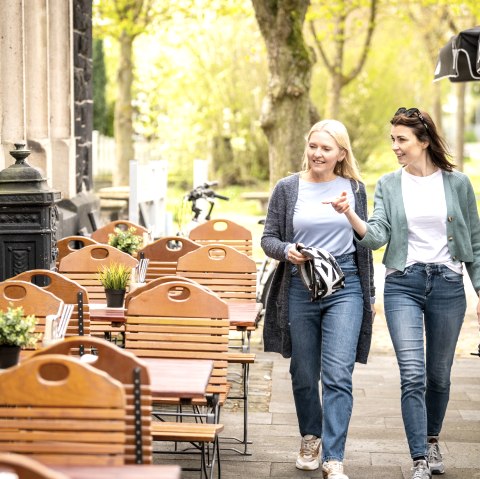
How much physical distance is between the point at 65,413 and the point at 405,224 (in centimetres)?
253

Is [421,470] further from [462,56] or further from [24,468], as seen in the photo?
[462,56]

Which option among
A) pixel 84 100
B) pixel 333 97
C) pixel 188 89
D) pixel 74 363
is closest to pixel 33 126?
pixel 84 100

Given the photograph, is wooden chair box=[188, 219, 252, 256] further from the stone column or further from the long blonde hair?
the long blonde hair

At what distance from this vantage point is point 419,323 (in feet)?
19.6

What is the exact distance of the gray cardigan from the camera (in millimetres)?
6168

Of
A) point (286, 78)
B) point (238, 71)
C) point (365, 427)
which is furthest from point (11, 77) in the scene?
point (238, 71)

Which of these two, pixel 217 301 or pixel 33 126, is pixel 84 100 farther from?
pixel 217 301

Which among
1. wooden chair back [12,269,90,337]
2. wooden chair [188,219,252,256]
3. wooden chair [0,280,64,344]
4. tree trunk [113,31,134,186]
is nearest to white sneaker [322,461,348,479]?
wooden chair back [12,269,90,337]

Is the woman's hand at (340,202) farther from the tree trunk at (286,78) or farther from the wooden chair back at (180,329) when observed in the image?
the tree trunk at (286,78)

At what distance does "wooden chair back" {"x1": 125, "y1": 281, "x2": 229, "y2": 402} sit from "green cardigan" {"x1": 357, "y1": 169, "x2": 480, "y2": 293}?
87 centimetres

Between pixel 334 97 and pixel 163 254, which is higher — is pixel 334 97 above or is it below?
above

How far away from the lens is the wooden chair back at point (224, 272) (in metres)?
8.02

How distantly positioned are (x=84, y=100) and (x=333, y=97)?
37.8ft

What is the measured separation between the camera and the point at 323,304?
6137 millimetres
